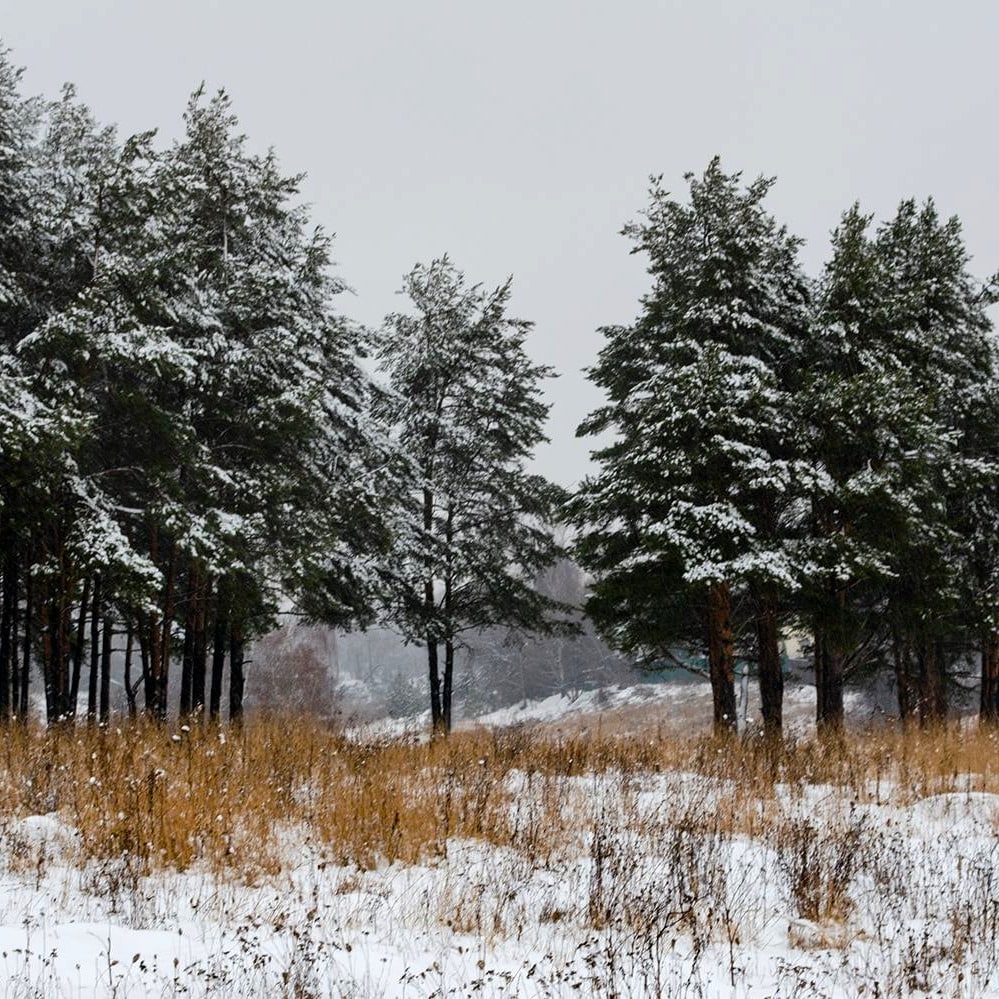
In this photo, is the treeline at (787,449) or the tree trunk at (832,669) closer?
the treeline at (787,449)

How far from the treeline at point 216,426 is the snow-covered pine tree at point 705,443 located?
476cm

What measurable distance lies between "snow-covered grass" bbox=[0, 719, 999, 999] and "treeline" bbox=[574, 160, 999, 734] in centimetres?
595

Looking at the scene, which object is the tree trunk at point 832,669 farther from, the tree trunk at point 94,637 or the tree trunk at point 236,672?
the tree trunk at point 94,637

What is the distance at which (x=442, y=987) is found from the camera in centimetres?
350

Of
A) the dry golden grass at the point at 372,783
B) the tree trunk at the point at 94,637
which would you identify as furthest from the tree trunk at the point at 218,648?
the dry golden grass at the point at 372,783

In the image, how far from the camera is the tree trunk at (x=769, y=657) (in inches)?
557

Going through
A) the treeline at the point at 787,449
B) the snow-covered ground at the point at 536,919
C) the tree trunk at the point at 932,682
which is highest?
the treeline at the point at 787,449

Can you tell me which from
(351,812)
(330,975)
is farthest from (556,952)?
(351,812)

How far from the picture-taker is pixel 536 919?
446 centimetres

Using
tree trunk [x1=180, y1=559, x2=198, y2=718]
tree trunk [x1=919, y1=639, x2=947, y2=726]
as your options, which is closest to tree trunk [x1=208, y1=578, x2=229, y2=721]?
tree trunk [x1=180, y1=559, x2=198, y2=718]

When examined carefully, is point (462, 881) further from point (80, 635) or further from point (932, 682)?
point (932, 682)

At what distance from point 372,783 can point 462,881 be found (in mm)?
1767

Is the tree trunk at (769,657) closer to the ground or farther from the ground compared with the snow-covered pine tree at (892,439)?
closer to the ground

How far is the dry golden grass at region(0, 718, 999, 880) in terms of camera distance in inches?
210
